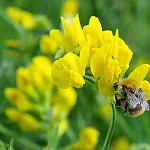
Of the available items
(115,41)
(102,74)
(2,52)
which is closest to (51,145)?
(102,74)

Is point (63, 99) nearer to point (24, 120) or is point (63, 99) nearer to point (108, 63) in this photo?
point (24, 120)

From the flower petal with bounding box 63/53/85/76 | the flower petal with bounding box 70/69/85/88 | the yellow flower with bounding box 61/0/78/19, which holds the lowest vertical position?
the flower petal with bounding box 70/69/85/88

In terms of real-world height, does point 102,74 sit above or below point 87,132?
below

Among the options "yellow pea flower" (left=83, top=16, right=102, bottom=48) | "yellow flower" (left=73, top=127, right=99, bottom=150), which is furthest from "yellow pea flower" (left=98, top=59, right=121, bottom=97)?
"yellow flower" (left=73, top=127, right=99, bottom=150)

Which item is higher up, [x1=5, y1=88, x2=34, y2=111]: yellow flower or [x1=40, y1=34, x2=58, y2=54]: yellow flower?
[x1=40, y1=34, x2=58, y2=54]: yellow flower

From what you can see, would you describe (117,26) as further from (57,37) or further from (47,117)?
(57,37)

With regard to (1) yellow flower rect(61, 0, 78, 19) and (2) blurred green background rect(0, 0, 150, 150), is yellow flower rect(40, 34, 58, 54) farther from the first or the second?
(1) yellow flower rect(61, 0, 78, 19)

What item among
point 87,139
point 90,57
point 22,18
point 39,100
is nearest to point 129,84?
point 90,57

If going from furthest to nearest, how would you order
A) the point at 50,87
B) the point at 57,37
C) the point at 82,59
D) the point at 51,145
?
the point at 50,87 < the point at 51,145 < the point at 57,37 < the point at 82,59
